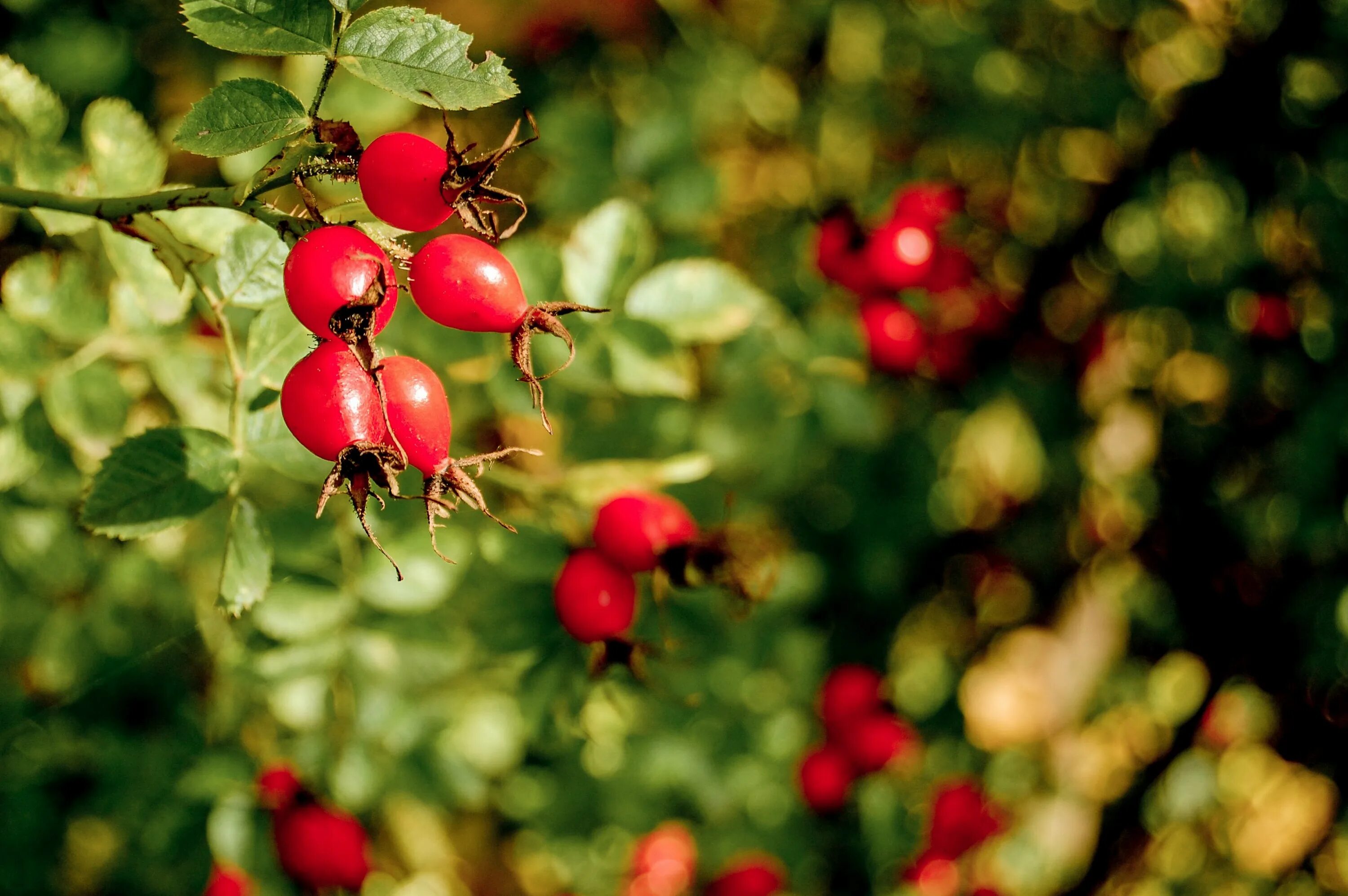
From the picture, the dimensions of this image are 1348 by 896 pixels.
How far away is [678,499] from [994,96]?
1.55 metres

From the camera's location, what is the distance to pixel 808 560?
2.22 m

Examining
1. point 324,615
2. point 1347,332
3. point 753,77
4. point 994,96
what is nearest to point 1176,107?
point 994,96

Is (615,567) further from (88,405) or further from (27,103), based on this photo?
(27,103)

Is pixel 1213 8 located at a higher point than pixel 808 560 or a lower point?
higher

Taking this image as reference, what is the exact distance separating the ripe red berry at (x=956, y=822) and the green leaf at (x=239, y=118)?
2263mm

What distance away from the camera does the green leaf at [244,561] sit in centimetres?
98

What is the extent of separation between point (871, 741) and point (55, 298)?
1935 millimetres

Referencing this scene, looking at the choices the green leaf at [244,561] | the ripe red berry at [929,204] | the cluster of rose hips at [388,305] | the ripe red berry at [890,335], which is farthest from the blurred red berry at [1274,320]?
the green leaf at [244,561]

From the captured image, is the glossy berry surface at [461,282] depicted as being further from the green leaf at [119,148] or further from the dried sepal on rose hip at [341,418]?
the green leaf at [119,148]

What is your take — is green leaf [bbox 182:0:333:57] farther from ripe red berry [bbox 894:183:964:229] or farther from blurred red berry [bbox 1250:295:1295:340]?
blurred red berry [bbox 1250:295:1295:340]

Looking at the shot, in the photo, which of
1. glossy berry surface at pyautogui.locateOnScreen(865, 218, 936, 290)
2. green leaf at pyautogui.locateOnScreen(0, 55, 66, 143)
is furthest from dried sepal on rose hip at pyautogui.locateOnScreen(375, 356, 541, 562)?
glossy berry surface at pyautogui.locateOnScreen(865, 218, 936, 290)

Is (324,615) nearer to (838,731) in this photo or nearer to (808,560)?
(808,560)

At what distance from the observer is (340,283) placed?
29.9 inches

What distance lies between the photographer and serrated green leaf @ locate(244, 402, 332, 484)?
1.10 metres
